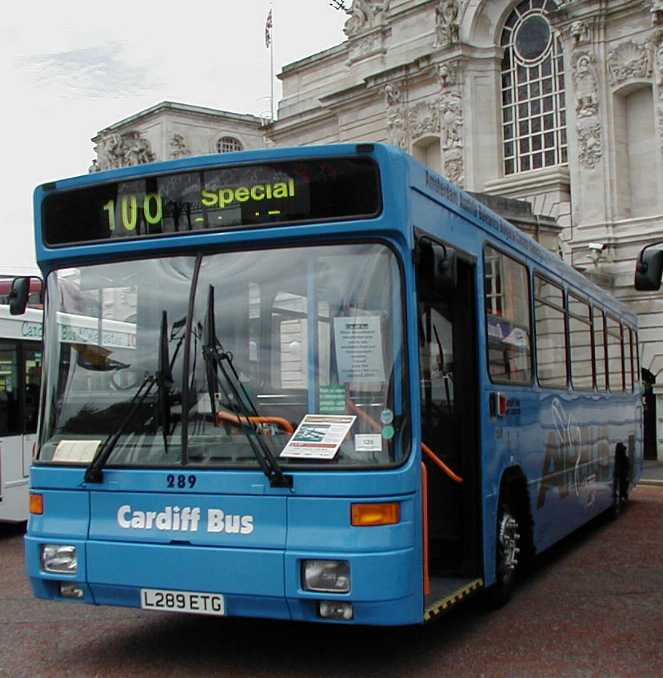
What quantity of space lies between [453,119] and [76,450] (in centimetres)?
3089

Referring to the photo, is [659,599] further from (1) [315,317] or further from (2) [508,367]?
(1) [315,317]

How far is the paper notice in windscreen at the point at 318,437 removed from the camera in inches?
218

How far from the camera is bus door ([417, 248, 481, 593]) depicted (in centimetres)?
679

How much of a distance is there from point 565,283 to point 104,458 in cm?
550

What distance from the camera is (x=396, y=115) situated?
37500 millimetres

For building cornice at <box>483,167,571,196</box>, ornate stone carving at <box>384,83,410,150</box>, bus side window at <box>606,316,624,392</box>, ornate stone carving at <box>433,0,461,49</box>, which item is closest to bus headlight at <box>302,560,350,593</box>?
bus side window at <box>606,316,624,392</box>

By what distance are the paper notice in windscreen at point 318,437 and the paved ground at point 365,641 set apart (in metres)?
1.41

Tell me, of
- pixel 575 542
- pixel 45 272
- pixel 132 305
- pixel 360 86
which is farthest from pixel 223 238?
pixel 360 86

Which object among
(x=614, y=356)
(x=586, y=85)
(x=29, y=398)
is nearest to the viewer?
(x=614, y=356)

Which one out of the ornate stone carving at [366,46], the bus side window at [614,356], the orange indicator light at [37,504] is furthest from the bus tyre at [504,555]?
the ornate stone carving at [366,46]

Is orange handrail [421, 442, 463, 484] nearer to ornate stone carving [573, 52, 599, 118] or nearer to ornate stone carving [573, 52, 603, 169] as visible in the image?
ornate stone carving [573, 52, 603, 169]

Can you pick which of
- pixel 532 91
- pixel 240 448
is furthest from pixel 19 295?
pixel 532 91

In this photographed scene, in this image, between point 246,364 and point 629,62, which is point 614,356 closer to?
point 246,364

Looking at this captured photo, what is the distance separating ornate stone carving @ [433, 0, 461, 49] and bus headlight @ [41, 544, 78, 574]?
104 feet
